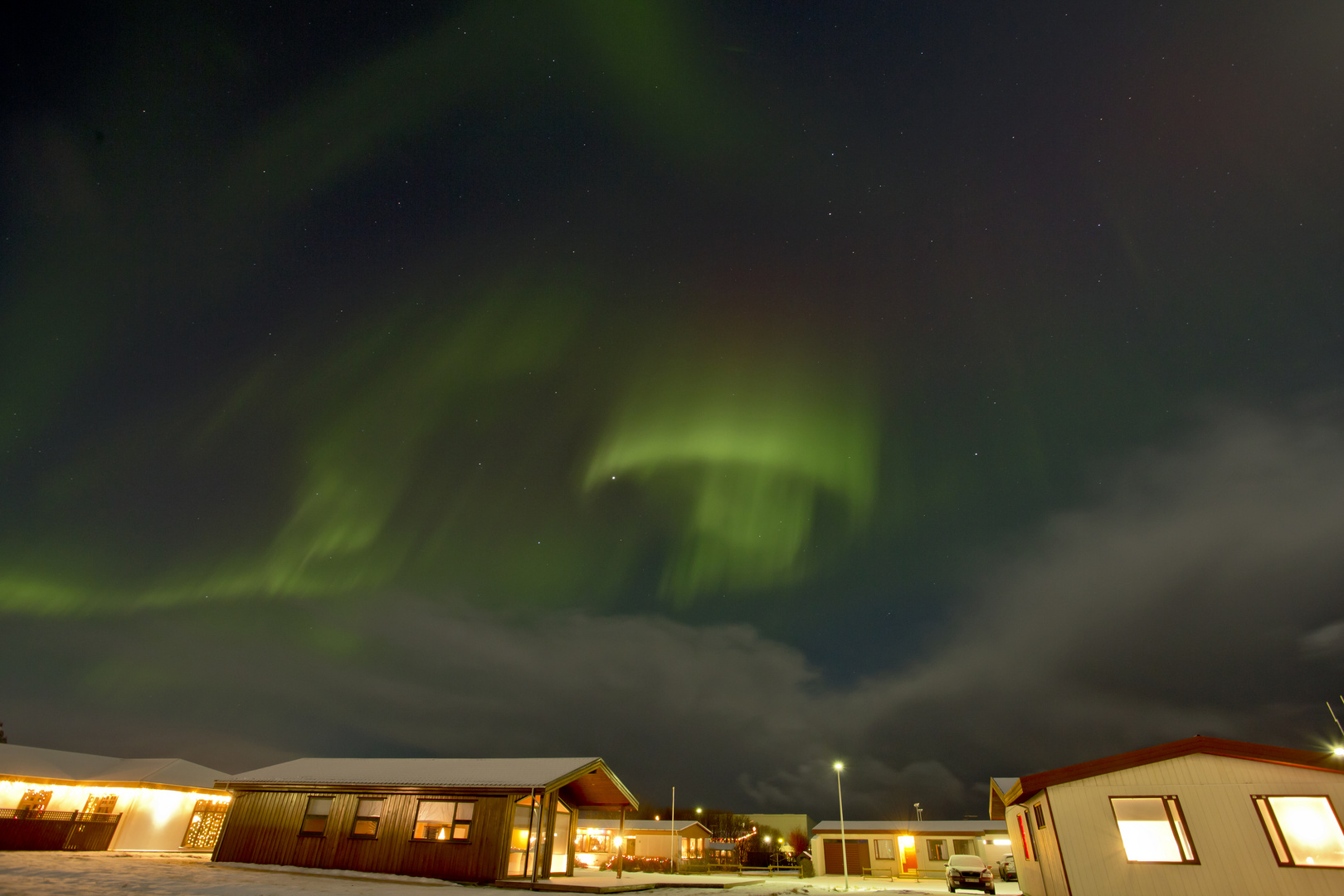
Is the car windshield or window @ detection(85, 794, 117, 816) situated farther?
→ the car windshield

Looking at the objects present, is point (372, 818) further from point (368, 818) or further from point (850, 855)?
point (850, 855)

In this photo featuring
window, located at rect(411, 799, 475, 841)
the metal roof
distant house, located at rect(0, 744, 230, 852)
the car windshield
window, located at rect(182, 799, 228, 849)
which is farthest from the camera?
window, located at rect(182, 799, 228, 849)

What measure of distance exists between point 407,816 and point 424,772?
2524 millimetres

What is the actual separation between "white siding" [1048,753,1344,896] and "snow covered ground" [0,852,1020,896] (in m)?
13.1

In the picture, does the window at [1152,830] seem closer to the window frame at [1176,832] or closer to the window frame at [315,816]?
the window frame at [1176,832]

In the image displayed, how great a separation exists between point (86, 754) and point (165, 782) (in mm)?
7736

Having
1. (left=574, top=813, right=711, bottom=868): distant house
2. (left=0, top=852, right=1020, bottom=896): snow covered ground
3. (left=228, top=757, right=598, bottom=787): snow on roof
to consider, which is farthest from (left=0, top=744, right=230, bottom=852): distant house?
(left=574, top=813, right=711, bottom=868): distant house

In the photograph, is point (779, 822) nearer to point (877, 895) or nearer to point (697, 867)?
point (697, 867)

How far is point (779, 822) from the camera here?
119m

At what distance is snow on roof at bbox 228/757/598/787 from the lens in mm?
27078

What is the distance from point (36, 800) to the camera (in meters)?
33.1

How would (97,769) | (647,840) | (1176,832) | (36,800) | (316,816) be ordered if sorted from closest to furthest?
(1176,832), (316,816), (36,800), (97,769), (647,840)

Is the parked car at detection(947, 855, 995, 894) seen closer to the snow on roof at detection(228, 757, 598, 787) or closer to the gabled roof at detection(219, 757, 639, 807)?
the gabled roof at detection(219, 757, 639, 807)

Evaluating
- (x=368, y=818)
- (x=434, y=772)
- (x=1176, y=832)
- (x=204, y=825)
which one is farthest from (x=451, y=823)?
(x=204, y=825)
